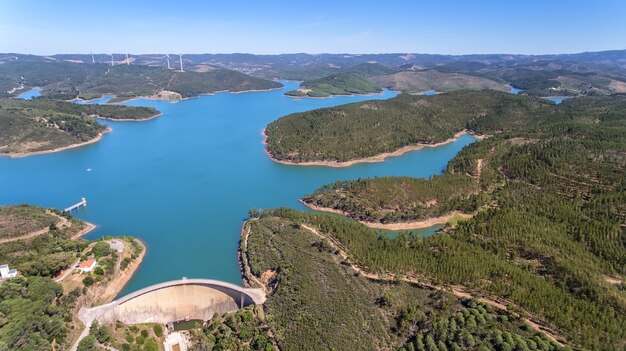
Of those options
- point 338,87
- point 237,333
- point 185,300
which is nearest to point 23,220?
point 185,300

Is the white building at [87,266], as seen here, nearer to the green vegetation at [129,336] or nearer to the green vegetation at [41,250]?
the green vegetation at [41,250]

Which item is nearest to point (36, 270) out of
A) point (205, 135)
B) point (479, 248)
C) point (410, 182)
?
point (479, 248)

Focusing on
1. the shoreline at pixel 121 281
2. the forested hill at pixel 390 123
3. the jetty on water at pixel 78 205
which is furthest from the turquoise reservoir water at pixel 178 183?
the forested hill at pixel 390 123

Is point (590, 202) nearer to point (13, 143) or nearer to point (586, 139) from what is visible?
point (586, 139)

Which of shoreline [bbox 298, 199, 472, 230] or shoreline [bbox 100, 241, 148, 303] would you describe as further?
shoreline [bbox 298, 199, 472, 230]

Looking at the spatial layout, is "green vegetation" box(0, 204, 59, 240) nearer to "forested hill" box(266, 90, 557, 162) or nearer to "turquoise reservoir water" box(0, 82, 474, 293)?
"turquoise reservoir water" box(0, 82, 474, 293)

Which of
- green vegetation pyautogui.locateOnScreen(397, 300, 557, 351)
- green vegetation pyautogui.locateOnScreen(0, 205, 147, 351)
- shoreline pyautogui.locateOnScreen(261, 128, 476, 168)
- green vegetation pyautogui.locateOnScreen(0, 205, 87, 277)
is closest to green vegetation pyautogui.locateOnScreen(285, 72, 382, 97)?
shoreline pyautogui.locateOnScreen(261, 128, 476, 168)
